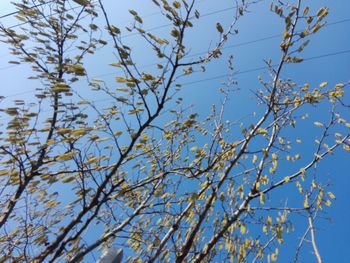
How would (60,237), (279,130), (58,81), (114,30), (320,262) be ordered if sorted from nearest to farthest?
(114,30) < (58,81) < (60,237) < (320,262) < (279,130)

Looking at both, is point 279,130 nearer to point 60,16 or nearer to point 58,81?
point 58,81

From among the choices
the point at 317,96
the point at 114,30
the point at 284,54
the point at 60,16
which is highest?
the point at 60,16

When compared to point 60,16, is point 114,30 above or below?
below

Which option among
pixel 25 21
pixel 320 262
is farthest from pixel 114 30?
pixel 320 262

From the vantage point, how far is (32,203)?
3289 mm

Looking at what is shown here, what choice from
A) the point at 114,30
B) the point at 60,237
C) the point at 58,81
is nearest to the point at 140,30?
the point at 114,30

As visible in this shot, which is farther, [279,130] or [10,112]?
[279,130]

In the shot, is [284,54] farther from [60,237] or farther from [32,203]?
[32,203]

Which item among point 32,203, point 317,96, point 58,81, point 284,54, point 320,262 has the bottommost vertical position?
point 320,262

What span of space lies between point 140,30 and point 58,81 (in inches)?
25.1

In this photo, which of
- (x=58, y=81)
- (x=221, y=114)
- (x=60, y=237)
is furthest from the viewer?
(x=221, y=114)

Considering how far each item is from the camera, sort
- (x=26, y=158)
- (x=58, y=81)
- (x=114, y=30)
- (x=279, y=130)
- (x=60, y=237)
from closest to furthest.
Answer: (x=114, y=30), (x=58, y=81), (x=60, y=237), (x=26, y=158), (x=279, y=130)

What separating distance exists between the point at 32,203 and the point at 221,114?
2186 mm

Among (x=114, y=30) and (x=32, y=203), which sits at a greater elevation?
(x=114, y=30)
